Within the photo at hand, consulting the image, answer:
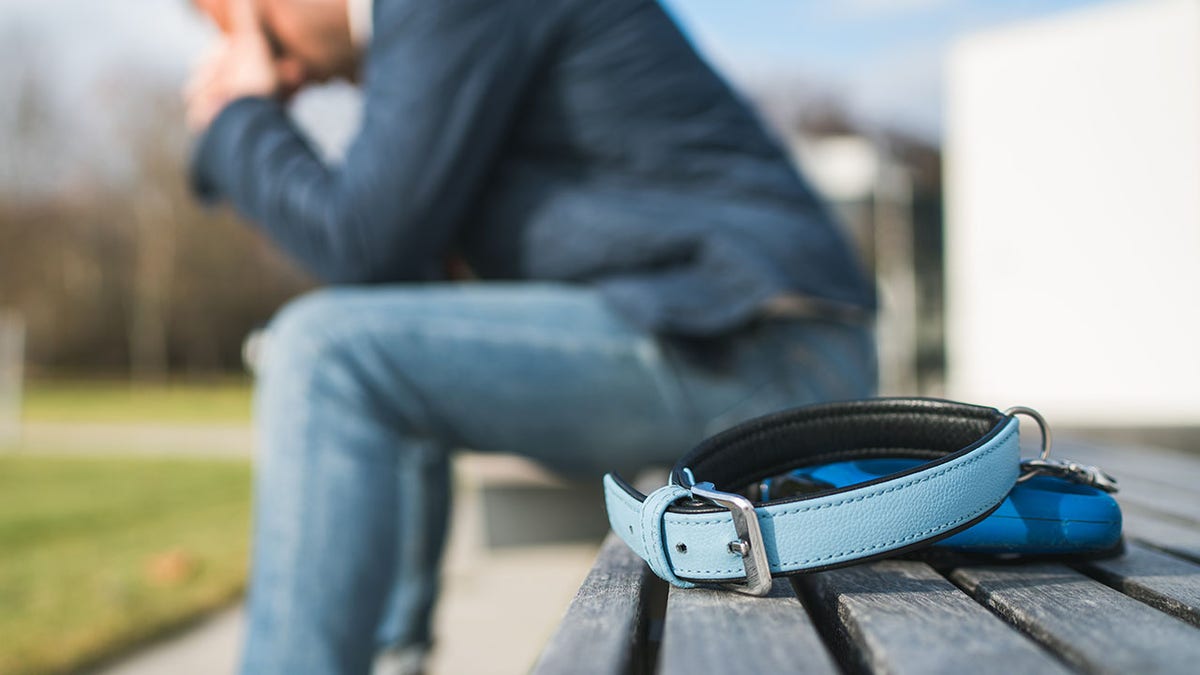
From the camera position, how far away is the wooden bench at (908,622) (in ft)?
1.55

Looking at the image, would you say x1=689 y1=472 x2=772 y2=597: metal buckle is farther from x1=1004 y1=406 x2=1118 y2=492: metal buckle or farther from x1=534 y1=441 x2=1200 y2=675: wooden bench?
x1=1004 y1=406 x2=1118 y2=492: metal buckle

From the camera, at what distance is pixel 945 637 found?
1.68 feet

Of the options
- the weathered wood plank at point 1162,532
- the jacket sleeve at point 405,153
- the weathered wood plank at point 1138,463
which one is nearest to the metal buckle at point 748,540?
the weathered wood plank at point 1162,532

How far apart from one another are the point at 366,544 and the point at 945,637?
80cm

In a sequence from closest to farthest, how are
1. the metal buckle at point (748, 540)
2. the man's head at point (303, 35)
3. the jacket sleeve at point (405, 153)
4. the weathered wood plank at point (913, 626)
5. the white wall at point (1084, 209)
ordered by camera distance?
the weathered wood plank at point (913, 626), the metal buckle at point (748, 540), the jacket sleeve at point (405, 153), the man's head at point (303, 35), the white wall at point (1084, 209)

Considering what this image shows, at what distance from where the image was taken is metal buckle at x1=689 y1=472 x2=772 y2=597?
59cm

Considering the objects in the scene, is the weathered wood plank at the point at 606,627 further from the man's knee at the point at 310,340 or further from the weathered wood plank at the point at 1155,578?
the man's knee at the point at 310,340

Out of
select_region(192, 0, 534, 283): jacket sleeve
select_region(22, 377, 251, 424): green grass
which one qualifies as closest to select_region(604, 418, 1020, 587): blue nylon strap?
select_region(192, 0, 534, 283): jacket sleeve

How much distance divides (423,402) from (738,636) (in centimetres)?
83

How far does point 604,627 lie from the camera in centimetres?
54

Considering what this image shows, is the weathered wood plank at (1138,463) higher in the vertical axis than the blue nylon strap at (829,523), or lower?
lower

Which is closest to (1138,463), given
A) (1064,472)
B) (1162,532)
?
(1162,532)

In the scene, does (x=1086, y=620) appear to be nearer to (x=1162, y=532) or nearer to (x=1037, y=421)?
(x=1037, y=421)

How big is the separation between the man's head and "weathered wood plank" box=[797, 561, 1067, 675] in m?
1.34
